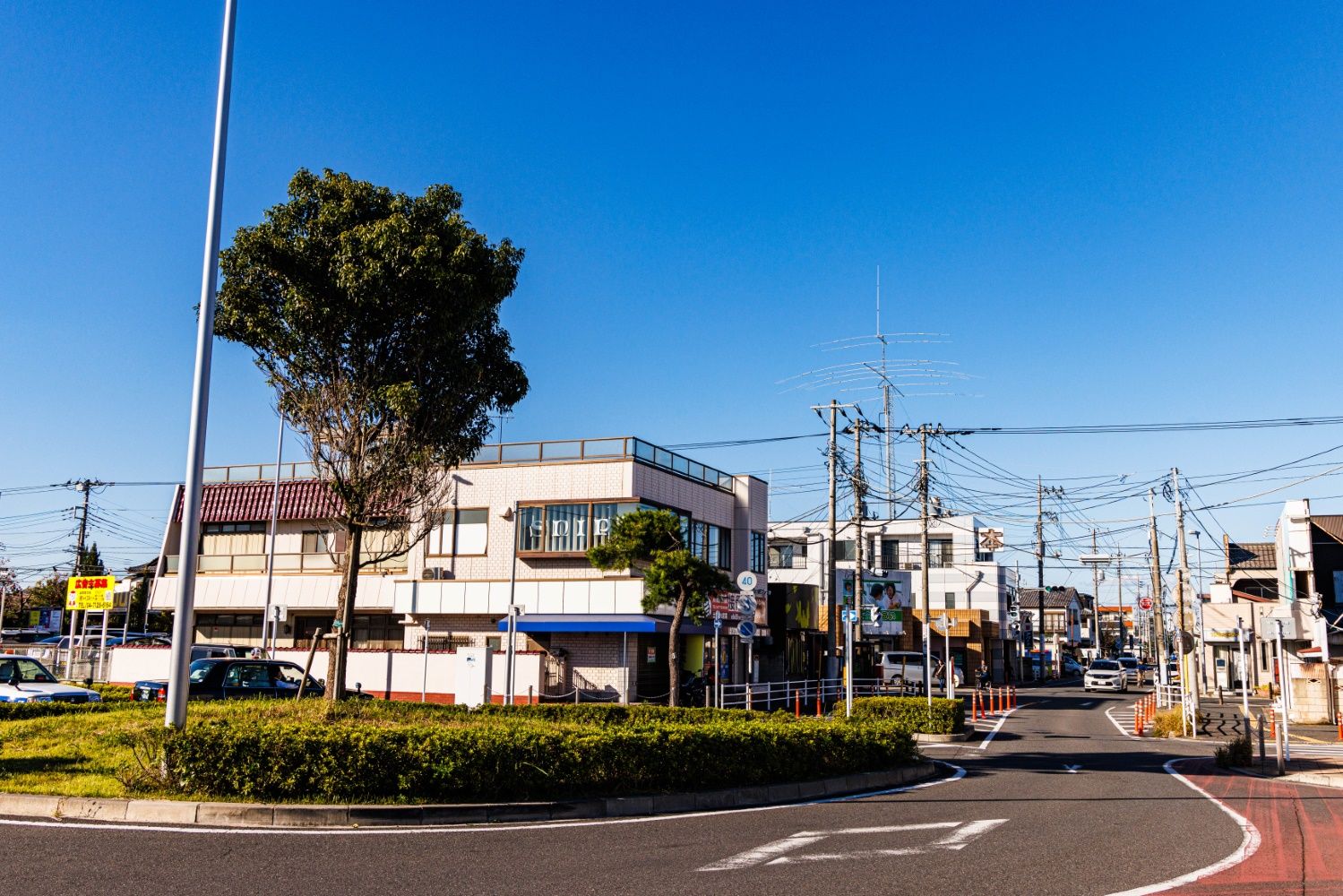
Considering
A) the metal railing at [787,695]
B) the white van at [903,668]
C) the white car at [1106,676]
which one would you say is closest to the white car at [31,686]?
the metal railing at [787,695]

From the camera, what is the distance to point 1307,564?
4441cm

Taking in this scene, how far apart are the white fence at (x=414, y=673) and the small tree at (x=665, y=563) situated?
7180 millimetres

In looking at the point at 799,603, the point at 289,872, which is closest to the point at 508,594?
the point at 799,603

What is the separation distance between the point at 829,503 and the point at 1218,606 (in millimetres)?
30418

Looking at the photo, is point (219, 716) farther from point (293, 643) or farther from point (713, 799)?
point (293, 643)

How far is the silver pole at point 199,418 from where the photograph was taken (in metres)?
11.7

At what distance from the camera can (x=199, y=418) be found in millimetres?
12195

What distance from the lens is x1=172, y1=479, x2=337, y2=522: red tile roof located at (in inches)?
1489

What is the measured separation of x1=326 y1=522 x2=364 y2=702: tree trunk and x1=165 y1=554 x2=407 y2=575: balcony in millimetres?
19359

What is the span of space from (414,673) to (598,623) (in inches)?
211

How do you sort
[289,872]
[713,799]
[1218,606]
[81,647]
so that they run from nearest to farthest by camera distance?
[289,872] → [713,799] → [81,647] → [1218,606]

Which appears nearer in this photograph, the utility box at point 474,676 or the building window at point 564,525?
the utility box at point 474,676

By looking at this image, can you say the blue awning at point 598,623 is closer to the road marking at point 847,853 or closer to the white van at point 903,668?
the white van at point 903,668

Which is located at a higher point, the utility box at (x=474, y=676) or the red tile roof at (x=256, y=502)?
the red tile roof at (x=256, y=502)
